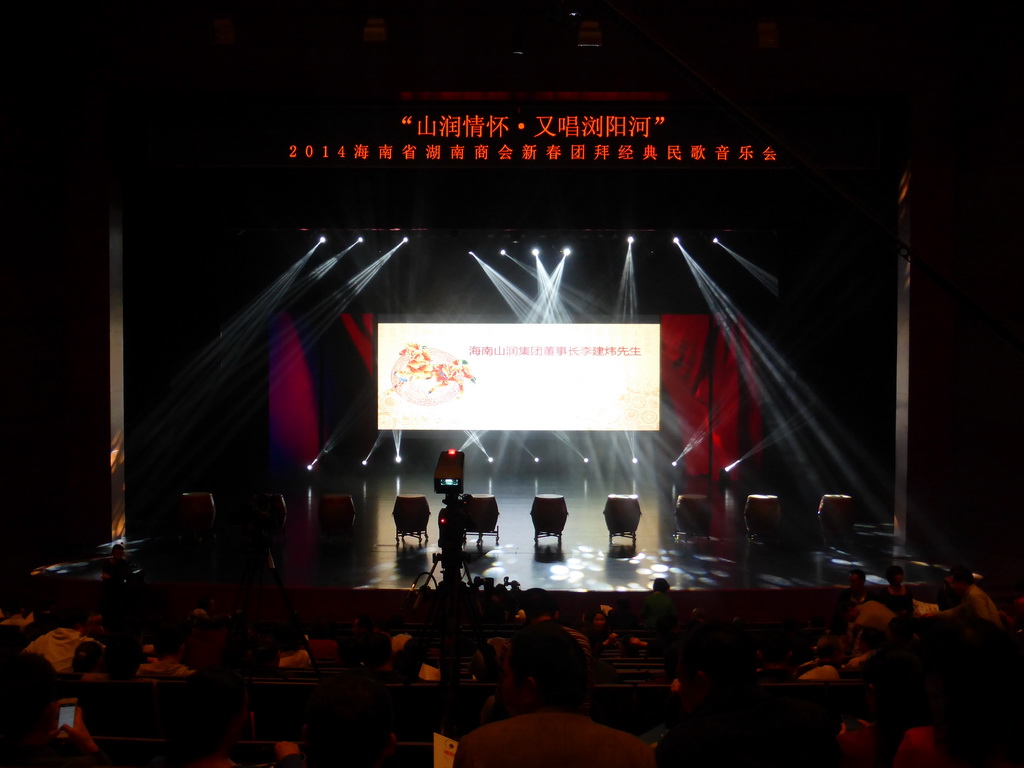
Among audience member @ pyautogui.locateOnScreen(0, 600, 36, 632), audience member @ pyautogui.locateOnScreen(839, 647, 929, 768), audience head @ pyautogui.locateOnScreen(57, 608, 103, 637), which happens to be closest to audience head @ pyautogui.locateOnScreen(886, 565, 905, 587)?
audience member @ pyautogui.locateOnScreen(839, 647, 929, 768)

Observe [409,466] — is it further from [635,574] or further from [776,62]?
[776,62]

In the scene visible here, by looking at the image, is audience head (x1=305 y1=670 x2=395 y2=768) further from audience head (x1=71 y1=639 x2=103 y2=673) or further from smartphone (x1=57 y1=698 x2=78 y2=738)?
audience head (x1=71 y1=639 x2=103 y2=673)

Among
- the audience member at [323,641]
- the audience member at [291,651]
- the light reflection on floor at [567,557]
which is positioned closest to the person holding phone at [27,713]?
the audience member at [291,651]

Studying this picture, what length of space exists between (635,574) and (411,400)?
5.76 m

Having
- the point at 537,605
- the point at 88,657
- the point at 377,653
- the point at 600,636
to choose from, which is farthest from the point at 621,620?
the point at 88,657

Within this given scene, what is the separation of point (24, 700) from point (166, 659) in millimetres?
1813

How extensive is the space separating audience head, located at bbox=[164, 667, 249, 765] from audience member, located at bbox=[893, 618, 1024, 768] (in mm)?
1280

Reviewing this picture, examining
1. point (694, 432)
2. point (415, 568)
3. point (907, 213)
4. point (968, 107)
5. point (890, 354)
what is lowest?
point (415, 568)

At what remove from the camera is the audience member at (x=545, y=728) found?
4.27 feet

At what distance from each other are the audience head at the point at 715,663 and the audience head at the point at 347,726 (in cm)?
63

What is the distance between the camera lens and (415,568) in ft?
25.3

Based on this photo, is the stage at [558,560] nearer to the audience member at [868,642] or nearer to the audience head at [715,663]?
the audience member at [868,642]

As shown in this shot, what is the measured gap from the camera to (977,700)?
1.43 metres

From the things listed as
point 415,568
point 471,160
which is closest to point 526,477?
point 415,568
